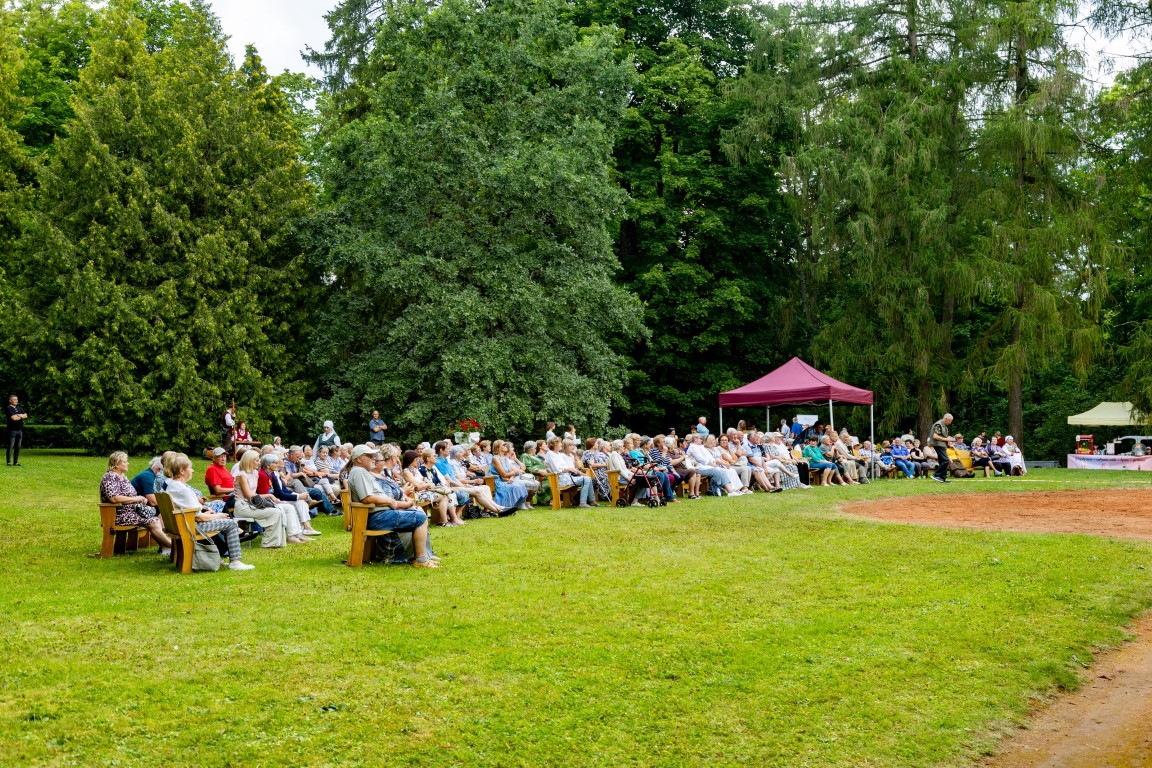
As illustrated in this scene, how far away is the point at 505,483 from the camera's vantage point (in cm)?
1538

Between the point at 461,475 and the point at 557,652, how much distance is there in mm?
8635

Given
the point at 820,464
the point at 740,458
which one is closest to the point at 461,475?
the point at 740,458

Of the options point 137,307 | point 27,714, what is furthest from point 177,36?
point 27,714

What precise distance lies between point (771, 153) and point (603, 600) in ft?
90.3

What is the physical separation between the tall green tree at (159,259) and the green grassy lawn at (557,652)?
14858mm

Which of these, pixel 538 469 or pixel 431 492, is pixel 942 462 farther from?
pixel 431 492

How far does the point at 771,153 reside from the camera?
33.2 meters

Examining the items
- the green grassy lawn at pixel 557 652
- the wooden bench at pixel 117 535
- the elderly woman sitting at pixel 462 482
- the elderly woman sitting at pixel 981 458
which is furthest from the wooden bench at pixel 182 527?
the elderly woman sitting at pixel 981 458

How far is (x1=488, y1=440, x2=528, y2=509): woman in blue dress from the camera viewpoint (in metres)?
15.0

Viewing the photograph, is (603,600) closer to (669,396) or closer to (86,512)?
(86,512)

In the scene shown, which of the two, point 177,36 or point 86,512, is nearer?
point 86,512

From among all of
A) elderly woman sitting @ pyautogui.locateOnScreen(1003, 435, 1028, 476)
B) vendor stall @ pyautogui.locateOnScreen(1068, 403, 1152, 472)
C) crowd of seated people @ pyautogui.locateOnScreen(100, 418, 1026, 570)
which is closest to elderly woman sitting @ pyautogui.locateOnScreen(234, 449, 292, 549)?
crowd of seated people @ pyautogui.locateOnScreen(100, 418, 1026, 570)

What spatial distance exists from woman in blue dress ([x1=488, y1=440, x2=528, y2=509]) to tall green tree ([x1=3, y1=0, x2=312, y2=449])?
12474 mm

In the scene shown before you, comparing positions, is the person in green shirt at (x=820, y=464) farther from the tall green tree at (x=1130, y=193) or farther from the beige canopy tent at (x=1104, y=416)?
the beige canopy tent at (x=1104, y=416)
